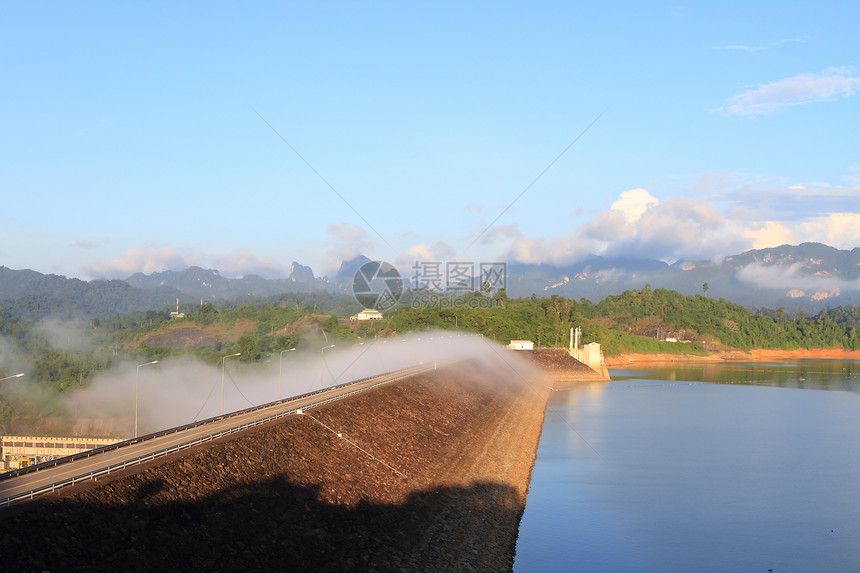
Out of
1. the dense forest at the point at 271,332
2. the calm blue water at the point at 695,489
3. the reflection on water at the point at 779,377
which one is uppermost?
the dense forest at the point at 271,332

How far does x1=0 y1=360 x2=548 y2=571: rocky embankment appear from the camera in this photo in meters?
18.8

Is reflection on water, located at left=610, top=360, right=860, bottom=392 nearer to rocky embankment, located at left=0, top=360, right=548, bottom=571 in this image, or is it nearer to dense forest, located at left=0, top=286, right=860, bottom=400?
dense forest, located at left=0, top=286, right=860, bottom=400

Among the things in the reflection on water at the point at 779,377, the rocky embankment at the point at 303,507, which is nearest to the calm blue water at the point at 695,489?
the rocky embankment at the point at 303,507

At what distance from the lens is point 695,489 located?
41.1 meters

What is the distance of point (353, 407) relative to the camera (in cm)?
4547

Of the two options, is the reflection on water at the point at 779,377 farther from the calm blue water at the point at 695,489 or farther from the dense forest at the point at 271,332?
the calm blue water at the point at 695,489

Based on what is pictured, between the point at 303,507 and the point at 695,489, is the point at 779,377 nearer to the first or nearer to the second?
the point at 695,489

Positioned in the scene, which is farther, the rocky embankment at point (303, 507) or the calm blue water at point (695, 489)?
the calm blue water at point (695, 489)

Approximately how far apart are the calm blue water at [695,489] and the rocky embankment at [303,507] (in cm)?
297

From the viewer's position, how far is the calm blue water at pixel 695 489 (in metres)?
30.2

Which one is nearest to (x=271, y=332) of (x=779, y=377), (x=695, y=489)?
(x=779, y=377)

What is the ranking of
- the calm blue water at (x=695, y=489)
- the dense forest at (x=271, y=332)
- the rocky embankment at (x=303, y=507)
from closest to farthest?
the rocky embankment at (x=303, y=507)
the calm blue water at (x=695, y=489)
the dense forest at (x=271, y=332)

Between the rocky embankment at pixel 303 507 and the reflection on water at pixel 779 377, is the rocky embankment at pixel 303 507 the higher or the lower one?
the higher one

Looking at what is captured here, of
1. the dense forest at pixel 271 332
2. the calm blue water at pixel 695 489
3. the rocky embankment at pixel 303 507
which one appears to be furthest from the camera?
the dense forest at pixel 271 332
